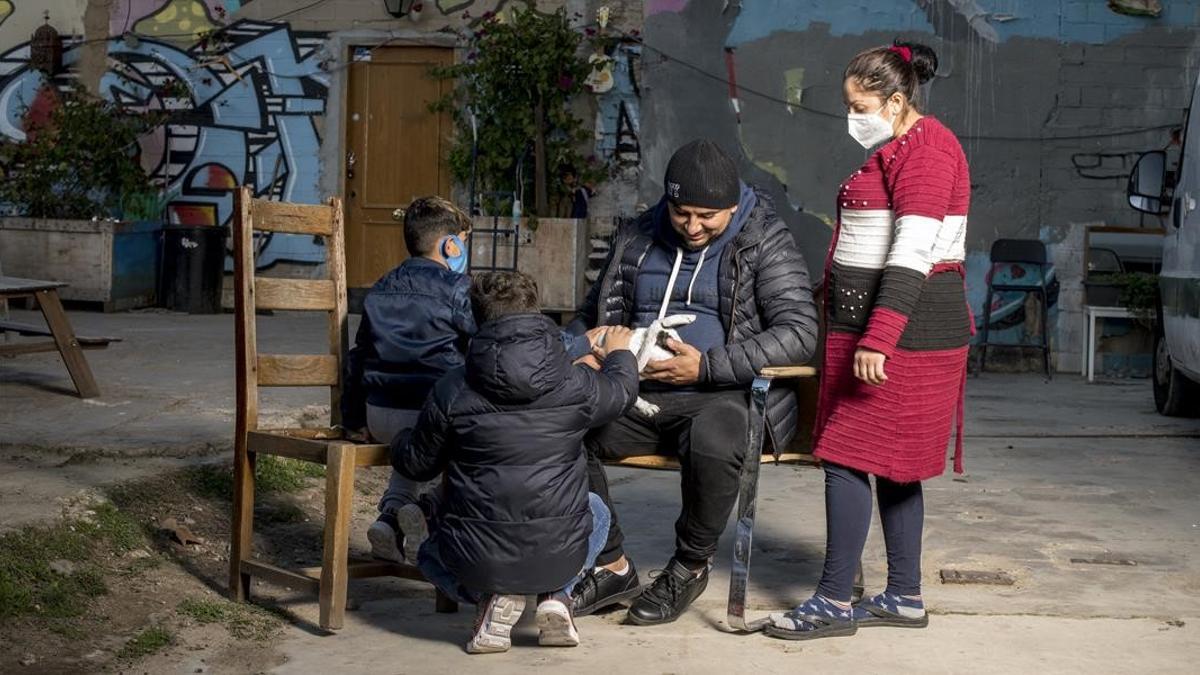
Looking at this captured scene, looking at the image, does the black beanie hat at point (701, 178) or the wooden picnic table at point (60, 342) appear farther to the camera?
the wooden picnic table at point (60, 342)

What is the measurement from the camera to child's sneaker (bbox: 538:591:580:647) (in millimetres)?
4469

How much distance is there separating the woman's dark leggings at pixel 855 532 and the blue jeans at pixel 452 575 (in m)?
0.64

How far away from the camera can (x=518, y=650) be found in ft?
14.8

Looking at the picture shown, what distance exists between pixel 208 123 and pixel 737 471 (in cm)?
1134

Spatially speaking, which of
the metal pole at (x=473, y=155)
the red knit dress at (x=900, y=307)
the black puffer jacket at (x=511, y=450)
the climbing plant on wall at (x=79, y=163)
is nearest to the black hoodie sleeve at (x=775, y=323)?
the red knit dress at (x=900, y=307)

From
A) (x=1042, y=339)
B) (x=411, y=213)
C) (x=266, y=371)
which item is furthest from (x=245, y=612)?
(x=1042, y=339)

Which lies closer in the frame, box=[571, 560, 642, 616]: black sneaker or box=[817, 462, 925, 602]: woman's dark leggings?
box=[817, 462, 925, 602]: woman's dark leggings

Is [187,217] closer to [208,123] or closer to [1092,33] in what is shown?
[208,123]

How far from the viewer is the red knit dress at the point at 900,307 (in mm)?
4469

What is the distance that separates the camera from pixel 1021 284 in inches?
521

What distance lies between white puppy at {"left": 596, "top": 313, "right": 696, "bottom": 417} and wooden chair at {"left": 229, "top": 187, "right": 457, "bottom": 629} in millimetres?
770

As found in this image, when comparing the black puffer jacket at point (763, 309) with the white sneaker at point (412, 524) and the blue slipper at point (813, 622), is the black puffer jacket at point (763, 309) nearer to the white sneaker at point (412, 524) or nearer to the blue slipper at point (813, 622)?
the blue slipper at point (813, 622)

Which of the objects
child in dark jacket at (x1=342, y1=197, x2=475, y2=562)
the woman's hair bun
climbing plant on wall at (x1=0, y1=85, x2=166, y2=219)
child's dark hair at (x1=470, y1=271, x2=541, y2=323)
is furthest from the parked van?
climbing plant on wall at (x1=0, y1=85, x2=166, y2=219)

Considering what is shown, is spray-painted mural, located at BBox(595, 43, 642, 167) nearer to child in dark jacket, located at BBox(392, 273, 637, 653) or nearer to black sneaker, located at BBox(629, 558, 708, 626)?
black sneaker, located at BBox(629, 558, 708, 626)
